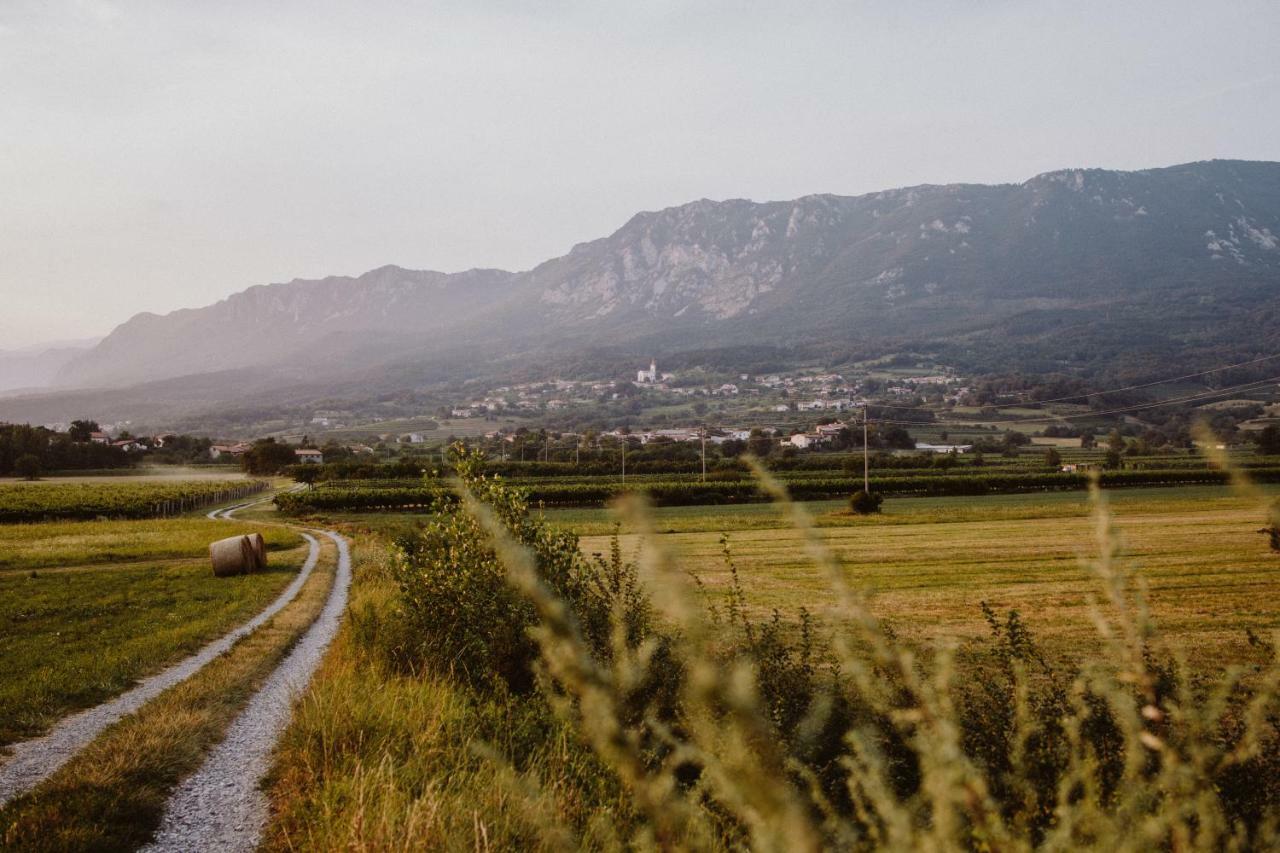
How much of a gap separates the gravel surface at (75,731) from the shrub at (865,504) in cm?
4448

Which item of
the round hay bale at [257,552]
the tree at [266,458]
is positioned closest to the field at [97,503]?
the round hay bale at [257,552]

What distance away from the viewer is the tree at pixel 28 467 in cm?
11125

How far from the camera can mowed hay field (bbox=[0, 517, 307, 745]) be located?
12.5 metres

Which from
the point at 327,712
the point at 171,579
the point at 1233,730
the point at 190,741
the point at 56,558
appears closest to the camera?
the point at 1233,730

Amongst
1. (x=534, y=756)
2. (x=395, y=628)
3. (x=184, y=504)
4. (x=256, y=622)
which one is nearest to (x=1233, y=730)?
(x=534, y=756)

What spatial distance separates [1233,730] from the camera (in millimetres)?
8055

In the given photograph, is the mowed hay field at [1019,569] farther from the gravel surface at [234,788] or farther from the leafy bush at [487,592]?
the gravel surface at [234,788]

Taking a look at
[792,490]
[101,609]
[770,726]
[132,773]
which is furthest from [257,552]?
[792,490]

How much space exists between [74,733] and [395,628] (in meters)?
4.08

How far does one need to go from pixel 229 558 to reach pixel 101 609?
7533 millimetres

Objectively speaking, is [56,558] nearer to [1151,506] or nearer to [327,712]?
[327,712]

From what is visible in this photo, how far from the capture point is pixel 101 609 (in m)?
20.9

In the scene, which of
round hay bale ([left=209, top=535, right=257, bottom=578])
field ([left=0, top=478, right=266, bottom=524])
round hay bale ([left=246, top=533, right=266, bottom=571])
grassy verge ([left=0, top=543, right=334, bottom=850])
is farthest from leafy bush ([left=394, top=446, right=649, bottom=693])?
field ([left=0, top=478, right=266, bottom=524])

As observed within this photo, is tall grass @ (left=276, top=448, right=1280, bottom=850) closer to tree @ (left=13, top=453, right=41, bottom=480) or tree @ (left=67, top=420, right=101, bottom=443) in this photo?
tree @ (left=13, top=453, right=41, bottom=480)
